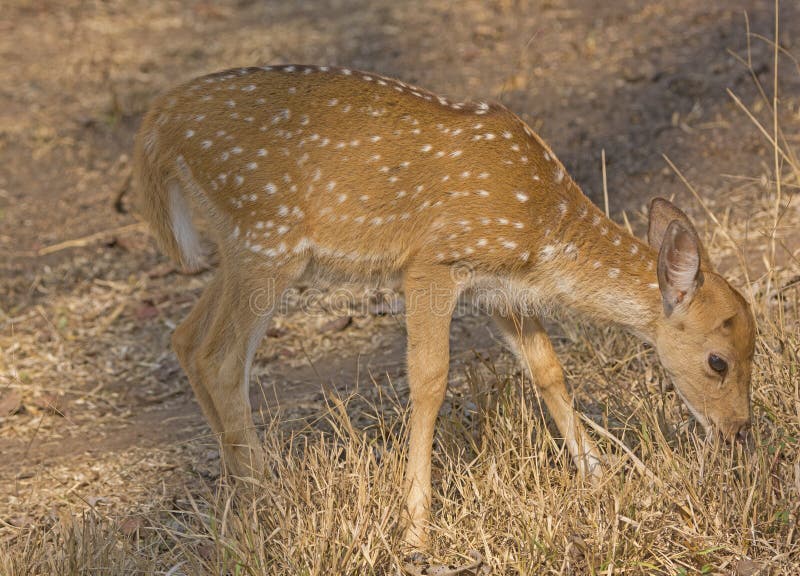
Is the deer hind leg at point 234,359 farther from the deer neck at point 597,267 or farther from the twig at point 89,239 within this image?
the twig at point 89,239

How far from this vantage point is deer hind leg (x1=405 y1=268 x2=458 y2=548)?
15.0 ft

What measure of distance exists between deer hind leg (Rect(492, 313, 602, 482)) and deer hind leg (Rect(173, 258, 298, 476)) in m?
1.08

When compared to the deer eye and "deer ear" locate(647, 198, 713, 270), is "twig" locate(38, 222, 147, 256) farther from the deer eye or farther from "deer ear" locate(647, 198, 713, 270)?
the deer eye

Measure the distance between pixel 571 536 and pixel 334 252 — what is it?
5.58ft

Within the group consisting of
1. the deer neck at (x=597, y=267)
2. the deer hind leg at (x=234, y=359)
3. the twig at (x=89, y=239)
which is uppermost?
the deer neck at (x=597, y=267)

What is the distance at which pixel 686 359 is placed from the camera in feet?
15.0

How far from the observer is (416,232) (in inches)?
188

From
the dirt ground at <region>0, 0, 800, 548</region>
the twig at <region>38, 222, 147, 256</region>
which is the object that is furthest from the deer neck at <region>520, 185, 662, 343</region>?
the twig at <region>38, 222, 147, 256</region>

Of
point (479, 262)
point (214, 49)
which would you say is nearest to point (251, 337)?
point (479, 262)

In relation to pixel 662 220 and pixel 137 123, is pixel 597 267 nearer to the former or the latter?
pixel 662 220

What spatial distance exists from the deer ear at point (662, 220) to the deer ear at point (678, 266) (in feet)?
0.44

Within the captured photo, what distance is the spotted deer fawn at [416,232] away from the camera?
4551 millimetres

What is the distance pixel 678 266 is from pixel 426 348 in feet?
3.63

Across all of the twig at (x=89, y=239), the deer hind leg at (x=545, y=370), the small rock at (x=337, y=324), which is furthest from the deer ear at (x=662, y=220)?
the twig at (x=89, y=239)
